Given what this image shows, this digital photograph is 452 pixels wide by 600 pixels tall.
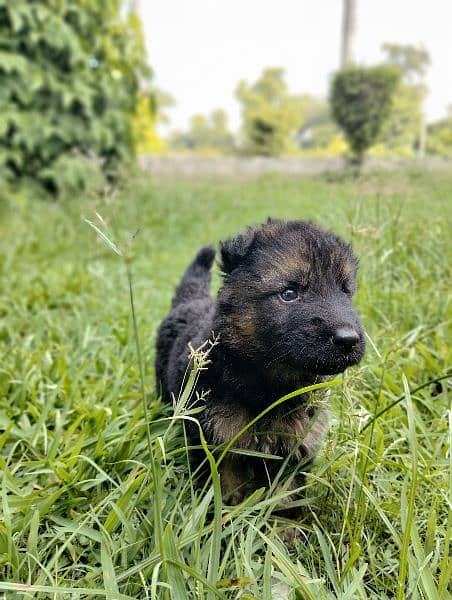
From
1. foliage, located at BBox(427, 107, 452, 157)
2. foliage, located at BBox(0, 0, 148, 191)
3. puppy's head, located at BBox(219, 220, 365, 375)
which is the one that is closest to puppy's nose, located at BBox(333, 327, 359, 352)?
puppy's head, located at BBox(219, 220, 365, 375)

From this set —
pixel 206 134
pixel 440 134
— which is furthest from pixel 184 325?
pixel 206 134

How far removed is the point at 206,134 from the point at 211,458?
296 ft

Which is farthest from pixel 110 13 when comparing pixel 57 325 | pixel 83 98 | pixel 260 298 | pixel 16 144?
pixel 260 298

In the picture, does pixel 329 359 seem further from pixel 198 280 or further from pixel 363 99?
pixel 363 99

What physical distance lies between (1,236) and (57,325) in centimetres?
270

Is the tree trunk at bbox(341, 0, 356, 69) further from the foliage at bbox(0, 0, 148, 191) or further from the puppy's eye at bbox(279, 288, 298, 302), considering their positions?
the puppy's eye at bbox(279, 288, 298, 302)

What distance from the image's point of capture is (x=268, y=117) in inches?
1052

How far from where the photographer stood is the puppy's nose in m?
1.78

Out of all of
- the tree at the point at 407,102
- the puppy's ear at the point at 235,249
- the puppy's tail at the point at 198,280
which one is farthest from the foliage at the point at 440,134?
the puppy's ear at the point at 235,249

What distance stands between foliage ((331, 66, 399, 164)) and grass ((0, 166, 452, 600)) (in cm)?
1119

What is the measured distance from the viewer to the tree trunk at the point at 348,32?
1842 centimetres

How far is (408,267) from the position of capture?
409cm

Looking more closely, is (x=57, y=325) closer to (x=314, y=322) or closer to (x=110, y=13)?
(x=314, y=322)

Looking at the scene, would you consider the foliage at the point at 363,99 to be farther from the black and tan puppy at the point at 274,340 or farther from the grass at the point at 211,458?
the black and tan puppy at the point at 274,340
